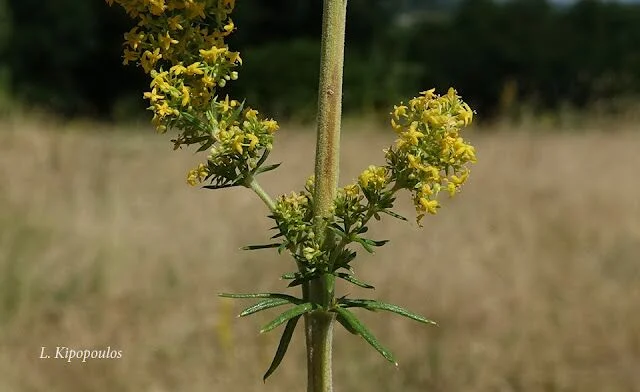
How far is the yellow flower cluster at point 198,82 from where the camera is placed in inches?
42.4

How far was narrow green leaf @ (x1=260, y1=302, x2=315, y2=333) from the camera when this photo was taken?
967mm

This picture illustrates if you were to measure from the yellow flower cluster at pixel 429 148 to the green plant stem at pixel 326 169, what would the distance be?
13 cm

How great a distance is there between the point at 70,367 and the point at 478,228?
3473 mm

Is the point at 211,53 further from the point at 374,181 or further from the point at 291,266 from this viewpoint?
the point at 291,266

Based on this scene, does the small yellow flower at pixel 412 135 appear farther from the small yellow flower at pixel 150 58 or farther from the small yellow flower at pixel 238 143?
the small yellow flower at pixel 150 58

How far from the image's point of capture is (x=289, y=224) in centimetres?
Answer: 105

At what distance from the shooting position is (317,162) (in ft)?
3.22

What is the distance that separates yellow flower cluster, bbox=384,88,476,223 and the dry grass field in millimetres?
2070

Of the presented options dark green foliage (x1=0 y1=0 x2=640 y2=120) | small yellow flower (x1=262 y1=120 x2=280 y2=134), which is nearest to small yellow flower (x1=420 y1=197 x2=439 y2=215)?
small yellow flower (x1=262 y1=120 x2=280 y2=134)

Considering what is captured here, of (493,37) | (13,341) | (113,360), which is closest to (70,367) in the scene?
(113,360)

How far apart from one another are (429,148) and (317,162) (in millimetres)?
202

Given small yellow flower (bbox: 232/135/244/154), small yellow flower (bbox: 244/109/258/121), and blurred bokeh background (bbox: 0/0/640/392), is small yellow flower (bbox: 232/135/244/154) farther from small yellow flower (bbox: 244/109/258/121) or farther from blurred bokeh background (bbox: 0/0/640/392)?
blurred bokeh background (bbox: 0/0/640/392)

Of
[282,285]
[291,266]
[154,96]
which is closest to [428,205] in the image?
[154,96]

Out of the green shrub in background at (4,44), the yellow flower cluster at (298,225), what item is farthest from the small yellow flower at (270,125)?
the green shrub in background at (4,44)
